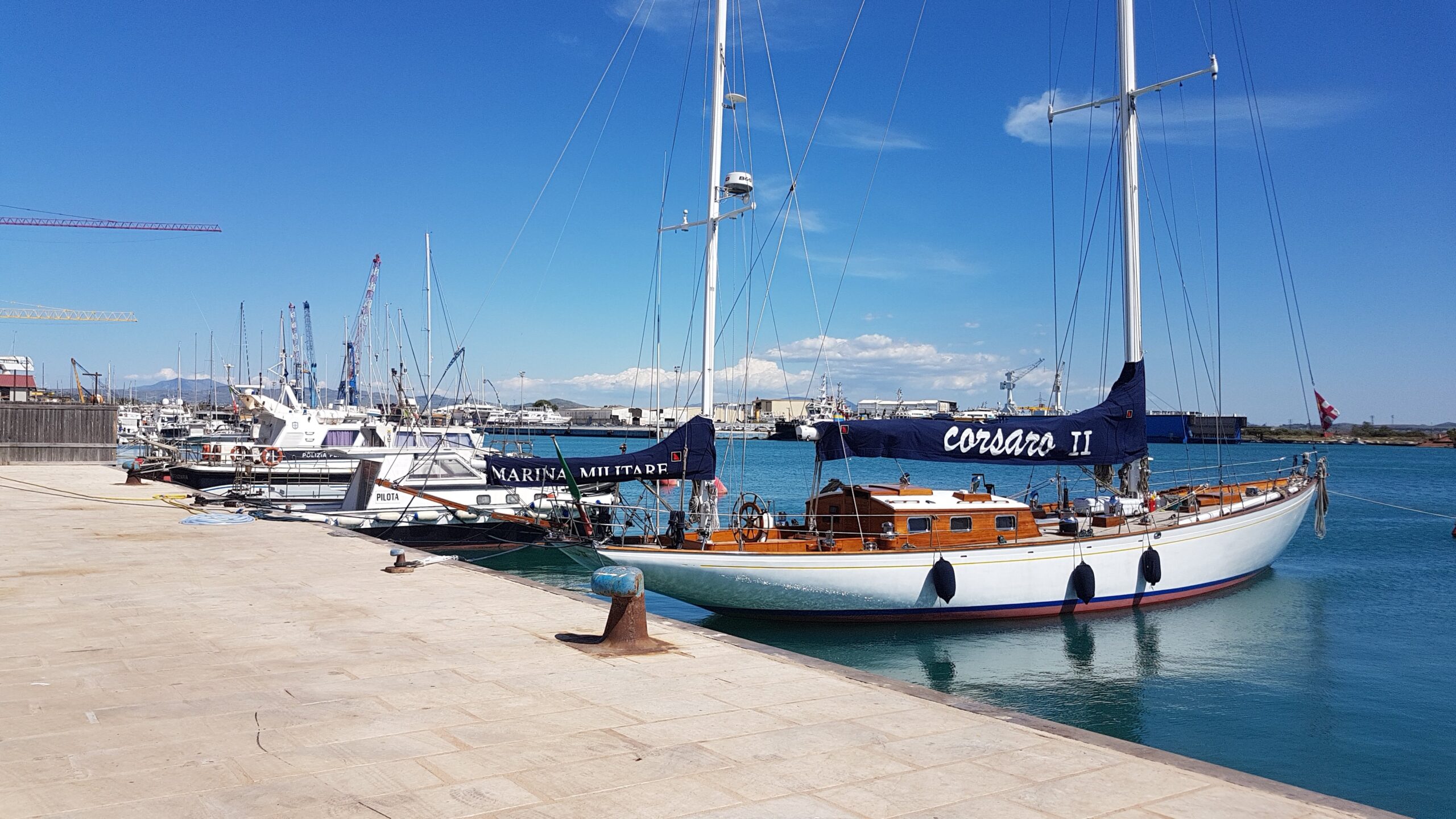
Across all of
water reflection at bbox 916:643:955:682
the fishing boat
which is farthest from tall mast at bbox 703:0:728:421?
water reflection at bbox 916:643:955:682

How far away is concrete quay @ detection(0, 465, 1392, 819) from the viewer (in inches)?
228

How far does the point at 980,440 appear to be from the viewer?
60.7 feet

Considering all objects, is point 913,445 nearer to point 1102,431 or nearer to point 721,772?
point 1102,431

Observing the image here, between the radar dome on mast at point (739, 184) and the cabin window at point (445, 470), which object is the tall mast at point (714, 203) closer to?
the radar dome on mast at point (739, 184)

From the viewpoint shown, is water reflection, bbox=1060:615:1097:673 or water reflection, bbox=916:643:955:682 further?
water reflection, bbox=1060:615:1097:673

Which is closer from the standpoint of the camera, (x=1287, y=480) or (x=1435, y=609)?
(x=1435, y=609)

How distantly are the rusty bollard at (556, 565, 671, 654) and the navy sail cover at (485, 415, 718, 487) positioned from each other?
328 inches

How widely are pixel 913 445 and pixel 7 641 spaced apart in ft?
47.3

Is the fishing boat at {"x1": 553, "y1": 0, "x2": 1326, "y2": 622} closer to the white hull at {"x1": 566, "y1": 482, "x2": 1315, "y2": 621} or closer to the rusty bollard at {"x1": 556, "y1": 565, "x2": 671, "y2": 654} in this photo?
the white hull at {"x1": 566, "y1": 482, "x2": 1315, "y2": 621}

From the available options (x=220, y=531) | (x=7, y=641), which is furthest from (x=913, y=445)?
(x=220, y=531)

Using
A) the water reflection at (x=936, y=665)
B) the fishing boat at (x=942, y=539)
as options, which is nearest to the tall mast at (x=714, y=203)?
the fishing boat at (x=942, y=539)

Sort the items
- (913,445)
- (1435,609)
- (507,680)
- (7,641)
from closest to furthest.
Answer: (507,680)
(7,641)
(913,445)
(1435,609)

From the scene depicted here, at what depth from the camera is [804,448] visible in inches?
6344

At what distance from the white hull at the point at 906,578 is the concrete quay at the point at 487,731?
486 cm
